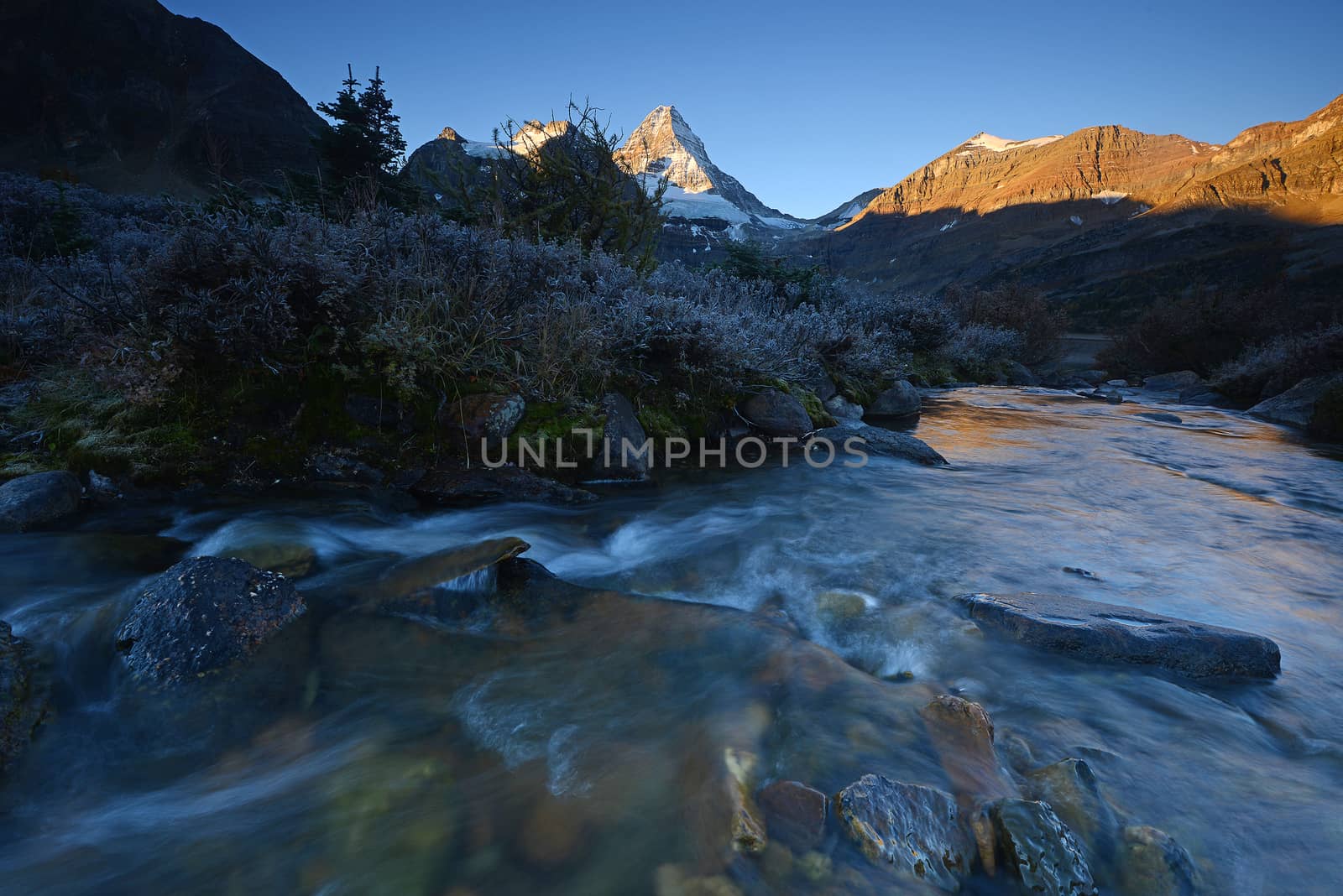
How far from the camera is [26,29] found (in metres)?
46.9

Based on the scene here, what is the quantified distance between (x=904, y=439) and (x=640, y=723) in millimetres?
6537

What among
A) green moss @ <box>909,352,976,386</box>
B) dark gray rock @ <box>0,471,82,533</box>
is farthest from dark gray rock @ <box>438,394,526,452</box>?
green moss @ <box>909,352,976,386</box>

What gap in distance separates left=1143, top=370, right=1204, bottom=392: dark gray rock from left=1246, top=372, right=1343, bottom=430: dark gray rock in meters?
4.44

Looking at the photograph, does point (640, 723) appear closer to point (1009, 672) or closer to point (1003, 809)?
point (1003, 809)

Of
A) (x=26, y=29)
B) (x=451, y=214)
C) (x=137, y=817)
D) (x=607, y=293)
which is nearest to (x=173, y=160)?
(x=26, y=29)

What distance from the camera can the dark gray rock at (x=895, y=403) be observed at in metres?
11.7

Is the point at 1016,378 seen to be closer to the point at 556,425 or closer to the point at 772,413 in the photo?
the point at 772,413

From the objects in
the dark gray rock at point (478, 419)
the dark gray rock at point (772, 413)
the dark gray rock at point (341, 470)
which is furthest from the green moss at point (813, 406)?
the dark gray rock at point (341, 470)

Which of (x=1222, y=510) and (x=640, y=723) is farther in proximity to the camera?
(x=1222, y=510)

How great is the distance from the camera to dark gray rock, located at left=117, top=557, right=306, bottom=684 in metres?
2.67

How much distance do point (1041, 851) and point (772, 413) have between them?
6.24m

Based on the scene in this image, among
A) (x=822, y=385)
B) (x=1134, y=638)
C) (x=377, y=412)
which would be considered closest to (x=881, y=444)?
(x=822, y=385)

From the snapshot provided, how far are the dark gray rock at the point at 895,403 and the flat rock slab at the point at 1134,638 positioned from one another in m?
8.48

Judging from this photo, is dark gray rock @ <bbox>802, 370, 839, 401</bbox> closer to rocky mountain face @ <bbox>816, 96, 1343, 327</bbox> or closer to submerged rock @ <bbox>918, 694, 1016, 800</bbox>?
submerged rock @ <bbox>918, 694, 1016, 800</bbox>
